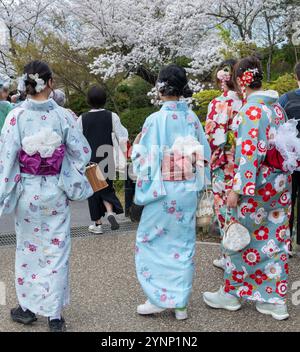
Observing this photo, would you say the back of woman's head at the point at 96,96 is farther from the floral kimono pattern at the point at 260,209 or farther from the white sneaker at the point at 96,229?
the floral kimono pattern at the point at 260,209

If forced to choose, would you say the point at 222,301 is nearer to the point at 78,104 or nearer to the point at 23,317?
the point at 23,317

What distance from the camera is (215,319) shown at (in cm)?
356

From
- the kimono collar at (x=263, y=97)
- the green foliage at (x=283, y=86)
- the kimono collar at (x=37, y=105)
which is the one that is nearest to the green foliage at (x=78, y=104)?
the green foliage at (x=283, y=86)

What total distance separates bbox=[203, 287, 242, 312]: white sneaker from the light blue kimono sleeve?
86 centimetres

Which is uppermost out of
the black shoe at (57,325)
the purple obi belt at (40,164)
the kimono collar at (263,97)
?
the kimono collar at (263,97)

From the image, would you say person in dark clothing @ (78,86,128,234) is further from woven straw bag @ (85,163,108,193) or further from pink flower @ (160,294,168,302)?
pink flower @ (160,294,168,302)

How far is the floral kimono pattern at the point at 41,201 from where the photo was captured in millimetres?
3297

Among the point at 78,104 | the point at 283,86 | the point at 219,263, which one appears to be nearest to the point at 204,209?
the point at 219,263

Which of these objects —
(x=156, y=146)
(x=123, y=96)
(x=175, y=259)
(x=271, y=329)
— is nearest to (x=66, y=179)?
(x=156, y=146)

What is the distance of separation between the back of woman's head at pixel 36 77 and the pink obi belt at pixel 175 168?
908 mm

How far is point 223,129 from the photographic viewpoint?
13.5 ft

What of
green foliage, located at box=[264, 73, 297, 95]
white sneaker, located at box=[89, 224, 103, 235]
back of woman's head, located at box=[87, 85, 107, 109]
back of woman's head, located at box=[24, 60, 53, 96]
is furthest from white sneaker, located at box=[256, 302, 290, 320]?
green foliage, located at box=[264, 73, 297, 95]

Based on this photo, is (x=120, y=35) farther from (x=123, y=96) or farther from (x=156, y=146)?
(x=156, y=146)
